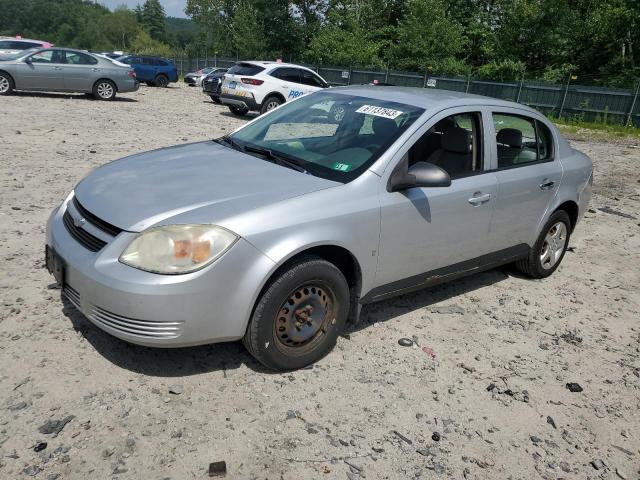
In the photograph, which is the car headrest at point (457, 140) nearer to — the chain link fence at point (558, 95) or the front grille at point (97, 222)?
the front grille at point (97, 222)

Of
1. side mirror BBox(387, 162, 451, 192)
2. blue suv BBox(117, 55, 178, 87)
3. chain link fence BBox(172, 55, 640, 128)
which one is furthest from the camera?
blue suv BBox(117, 55, 178, 87)

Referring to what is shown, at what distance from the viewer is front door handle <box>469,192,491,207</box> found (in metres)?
4.04

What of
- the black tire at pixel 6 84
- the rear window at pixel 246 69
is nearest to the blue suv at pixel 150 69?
the black tire at pixel 6 84

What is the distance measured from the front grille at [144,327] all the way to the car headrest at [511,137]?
3.01m

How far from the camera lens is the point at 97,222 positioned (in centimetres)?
315

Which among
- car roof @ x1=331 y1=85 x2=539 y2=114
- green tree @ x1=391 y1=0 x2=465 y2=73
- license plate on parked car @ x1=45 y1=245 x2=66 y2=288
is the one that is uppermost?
green tree @ x1=391 y1=0 x2=465 y2=73

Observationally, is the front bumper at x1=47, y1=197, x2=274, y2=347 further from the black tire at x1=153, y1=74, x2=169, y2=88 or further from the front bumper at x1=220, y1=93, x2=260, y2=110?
the black tire at x1=153, y1=74, x2=169, y2=88

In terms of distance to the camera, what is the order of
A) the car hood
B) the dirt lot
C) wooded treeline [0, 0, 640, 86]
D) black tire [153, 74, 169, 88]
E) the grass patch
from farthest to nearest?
black tire [153, 74, 169, 88] < wooded treeline [0, 0, 640, 86] < the grass patch < the car hood < the dirt lot

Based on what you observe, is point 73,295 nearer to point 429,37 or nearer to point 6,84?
point 6,84

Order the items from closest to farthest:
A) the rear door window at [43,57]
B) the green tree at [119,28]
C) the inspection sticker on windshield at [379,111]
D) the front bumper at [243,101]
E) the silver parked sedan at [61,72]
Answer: the inspection sticker on windshield at [379,111]
the front bumper at [243,101]
the silver parked sedan at [61,72]
the rear door window at [43,57]
the green tree at [119,28]

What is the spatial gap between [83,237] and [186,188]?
2.12 ft

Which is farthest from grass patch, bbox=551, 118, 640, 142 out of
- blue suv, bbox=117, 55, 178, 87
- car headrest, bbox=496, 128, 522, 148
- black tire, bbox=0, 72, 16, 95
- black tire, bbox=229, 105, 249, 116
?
blue suv, bbox=117, 55, 178, 87

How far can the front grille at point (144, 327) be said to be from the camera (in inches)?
112

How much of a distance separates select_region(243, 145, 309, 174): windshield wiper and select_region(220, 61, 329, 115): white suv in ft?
38.2
